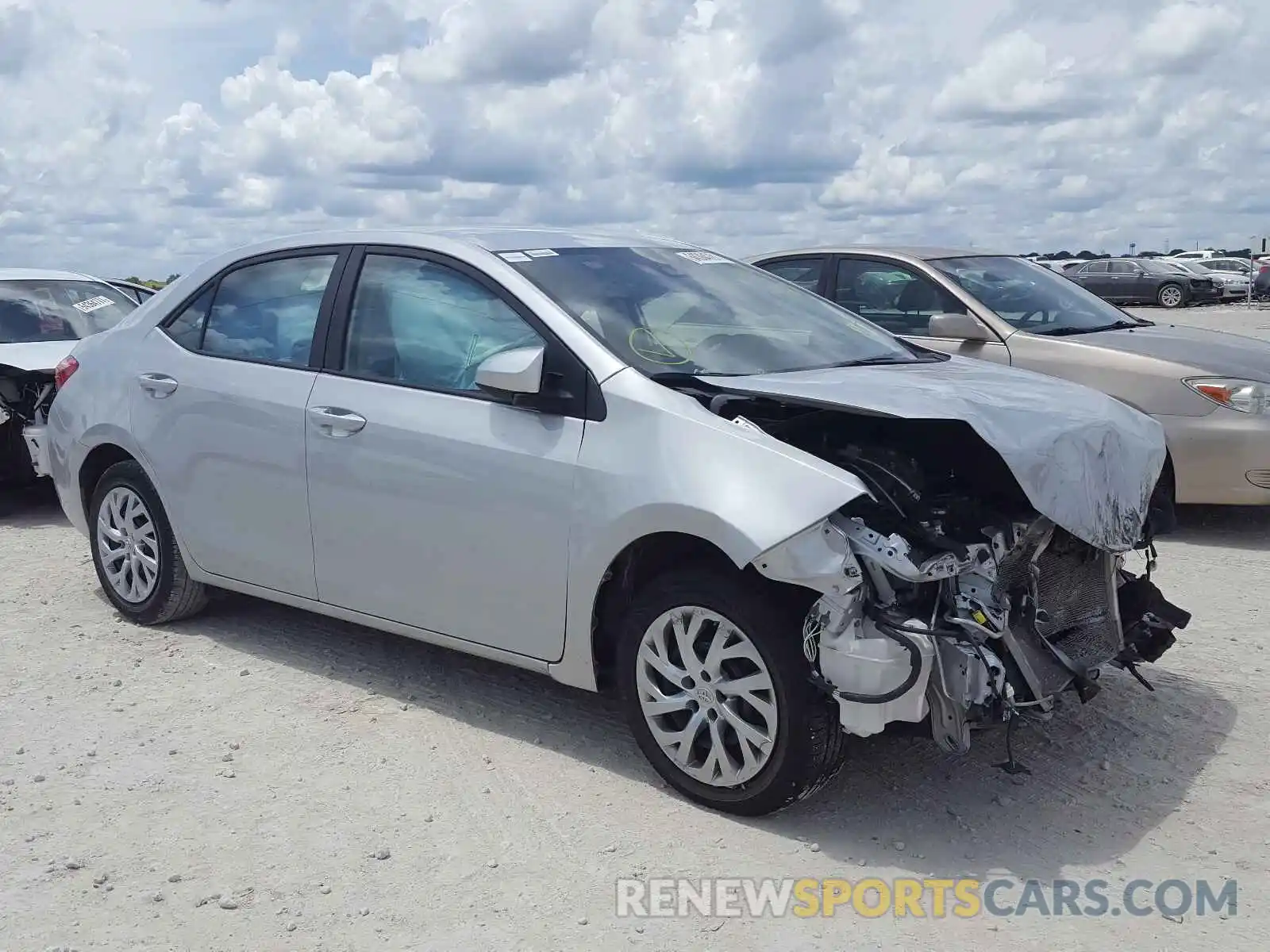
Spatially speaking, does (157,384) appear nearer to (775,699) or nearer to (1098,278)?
(775,699)

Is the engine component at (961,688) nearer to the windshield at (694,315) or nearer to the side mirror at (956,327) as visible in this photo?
the windshield at (694,315)

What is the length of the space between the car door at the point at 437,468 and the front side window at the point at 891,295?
396cm

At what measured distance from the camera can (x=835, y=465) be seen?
3.90 meters

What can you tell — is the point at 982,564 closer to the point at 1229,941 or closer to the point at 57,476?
the point at 1229,941

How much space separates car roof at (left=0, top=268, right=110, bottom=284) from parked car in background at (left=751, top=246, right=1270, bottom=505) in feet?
17.9

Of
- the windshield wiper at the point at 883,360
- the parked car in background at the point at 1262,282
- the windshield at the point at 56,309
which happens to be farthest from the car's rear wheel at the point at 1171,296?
the windshield wiper at the point at 883,360

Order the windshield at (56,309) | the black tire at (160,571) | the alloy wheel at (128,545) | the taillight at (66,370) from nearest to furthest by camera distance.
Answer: the black tire at (160,571)
the alloy wheel at (128,545)
the taillight at (66,370)
the windshield at (56,309)

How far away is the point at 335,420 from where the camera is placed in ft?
16.0

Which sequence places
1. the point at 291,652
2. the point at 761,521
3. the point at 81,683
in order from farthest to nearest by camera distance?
the point at 291,652 → the point at 81,683 → the point at 761,521

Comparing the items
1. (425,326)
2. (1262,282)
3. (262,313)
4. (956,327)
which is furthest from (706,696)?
(1262,282)

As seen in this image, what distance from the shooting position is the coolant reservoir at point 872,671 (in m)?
3.66

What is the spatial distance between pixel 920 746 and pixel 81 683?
333 centimetres

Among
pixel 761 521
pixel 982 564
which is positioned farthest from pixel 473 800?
pixel 982 564

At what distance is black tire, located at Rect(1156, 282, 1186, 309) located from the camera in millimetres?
36188
